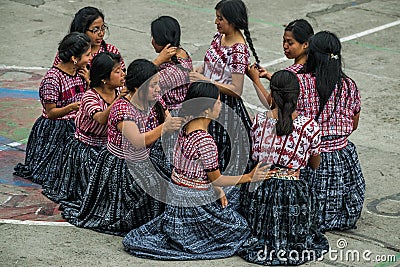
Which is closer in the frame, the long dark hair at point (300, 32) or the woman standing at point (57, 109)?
the long dark hair at point (300, 32)

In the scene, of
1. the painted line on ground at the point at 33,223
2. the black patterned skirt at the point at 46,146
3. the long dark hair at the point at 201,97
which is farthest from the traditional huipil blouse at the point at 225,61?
the painted line on ground at the point at 33,223

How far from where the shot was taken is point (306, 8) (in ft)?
40.9

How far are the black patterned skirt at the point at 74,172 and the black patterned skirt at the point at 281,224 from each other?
1458mm

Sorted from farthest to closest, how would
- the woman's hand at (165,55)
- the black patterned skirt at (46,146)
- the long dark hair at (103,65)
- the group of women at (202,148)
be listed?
the black patterned skirt at (46,146)
the woman's hand at (165,55)
the long dark hair at (103,65)
the group of women at (202,148)

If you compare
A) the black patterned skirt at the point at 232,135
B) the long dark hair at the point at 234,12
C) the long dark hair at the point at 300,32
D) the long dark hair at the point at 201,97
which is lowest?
the black patterned skirt at the point at 232,135

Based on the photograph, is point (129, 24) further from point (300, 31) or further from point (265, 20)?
point (300, 31)

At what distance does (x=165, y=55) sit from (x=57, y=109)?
1074 mm

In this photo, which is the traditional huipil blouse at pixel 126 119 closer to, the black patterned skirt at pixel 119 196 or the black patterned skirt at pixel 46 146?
the black patterned skirt at pixel 119 196

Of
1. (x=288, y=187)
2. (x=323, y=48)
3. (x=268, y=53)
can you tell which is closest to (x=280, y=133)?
(x=288, y=187)

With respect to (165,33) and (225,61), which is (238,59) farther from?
(165,33)

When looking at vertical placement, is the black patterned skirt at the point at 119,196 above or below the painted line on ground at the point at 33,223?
above

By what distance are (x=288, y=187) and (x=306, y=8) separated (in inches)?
285

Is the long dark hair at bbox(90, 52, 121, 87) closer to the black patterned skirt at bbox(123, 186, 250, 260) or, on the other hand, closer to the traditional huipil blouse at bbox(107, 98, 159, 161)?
the traditional huipil blouse at bbox(107, 98, 159, 161)

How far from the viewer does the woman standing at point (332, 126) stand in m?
5.99
